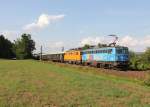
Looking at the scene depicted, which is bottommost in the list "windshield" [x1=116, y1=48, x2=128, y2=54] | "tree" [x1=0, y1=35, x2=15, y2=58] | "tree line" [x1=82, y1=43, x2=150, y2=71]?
"tree line" [x1=82, y1=43, x2=150, y2=71]

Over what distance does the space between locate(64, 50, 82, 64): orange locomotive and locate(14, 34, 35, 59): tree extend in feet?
221

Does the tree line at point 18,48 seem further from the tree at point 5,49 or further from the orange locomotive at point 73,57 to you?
the orange locomotive at point 73,57

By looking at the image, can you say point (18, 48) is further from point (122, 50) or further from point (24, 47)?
point (122, 50)

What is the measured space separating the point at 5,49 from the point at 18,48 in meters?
5.10

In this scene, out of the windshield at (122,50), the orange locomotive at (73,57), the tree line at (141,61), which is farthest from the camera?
the orange locomotive at (73,57)

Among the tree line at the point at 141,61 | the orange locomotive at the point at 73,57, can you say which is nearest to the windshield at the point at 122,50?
the tree line at the point at 141,61

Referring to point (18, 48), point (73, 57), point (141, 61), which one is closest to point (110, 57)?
point (141, 61)

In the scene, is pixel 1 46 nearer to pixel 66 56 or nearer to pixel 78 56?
pixel 66 56

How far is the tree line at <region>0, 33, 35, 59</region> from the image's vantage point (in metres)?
141

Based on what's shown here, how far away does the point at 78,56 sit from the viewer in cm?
6269

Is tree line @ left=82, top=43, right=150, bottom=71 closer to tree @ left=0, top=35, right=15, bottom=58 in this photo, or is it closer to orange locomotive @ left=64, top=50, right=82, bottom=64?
orange locomotive @ left=64, top=50, right=82, bottom=64

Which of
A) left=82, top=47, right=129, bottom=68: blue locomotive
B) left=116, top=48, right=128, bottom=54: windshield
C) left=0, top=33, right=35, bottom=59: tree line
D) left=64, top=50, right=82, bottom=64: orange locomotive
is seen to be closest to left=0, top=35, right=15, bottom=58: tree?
left=0, top=33, right=35, bottom=59: tree line

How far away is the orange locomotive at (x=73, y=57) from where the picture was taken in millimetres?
62641

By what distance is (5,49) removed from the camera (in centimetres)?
14288
